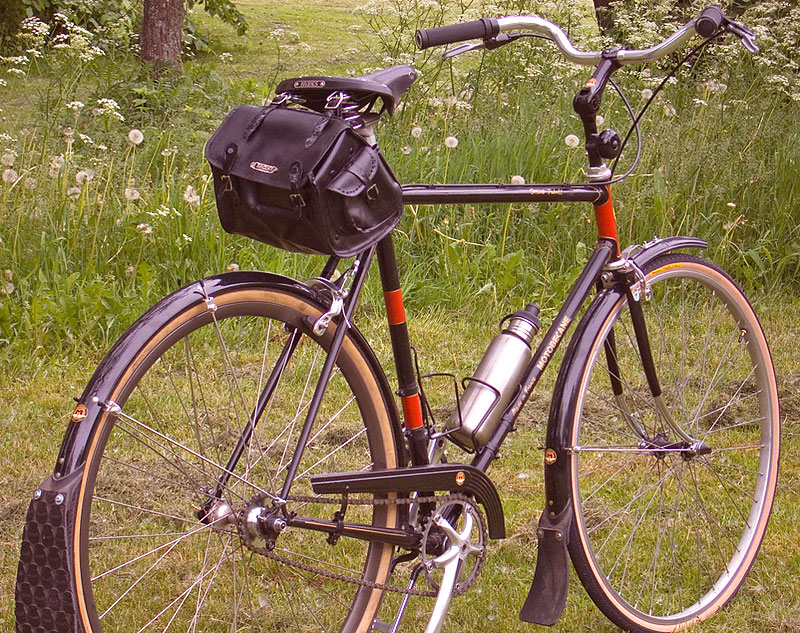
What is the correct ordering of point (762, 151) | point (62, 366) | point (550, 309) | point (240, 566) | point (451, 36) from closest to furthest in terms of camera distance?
1. point (451, 36)
2. point (240, 566)
3. point (62, 366)
4. point (550, 309)
5. point (762, 151)

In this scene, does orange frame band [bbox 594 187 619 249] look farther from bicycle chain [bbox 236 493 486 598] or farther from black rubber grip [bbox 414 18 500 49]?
bicycle chain [bbox 236 493 486 598]

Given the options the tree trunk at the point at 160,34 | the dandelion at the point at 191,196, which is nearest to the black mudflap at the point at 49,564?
the dandelion at the point at 191,196

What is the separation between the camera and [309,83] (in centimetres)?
212

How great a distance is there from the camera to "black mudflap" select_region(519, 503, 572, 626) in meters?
2.51

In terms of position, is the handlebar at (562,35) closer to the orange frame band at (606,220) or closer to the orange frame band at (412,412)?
the orange frame band at (606,220)

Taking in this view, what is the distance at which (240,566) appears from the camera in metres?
3.22

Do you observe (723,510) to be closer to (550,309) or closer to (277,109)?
(550,309)

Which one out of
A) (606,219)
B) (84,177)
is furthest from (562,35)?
(84,177)

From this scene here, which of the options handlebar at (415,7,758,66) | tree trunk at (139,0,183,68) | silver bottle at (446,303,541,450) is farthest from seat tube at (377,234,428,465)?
tree trunk at (139,0,183,68)

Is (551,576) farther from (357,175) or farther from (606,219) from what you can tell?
(357,175)

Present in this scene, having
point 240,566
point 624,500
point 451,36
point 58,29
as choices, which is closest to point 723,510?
point 624,500

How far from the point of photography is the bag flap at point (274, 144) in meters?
1.97

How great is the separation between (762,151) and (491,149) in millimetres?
1494

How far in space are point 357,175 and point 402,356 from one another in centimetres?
57
